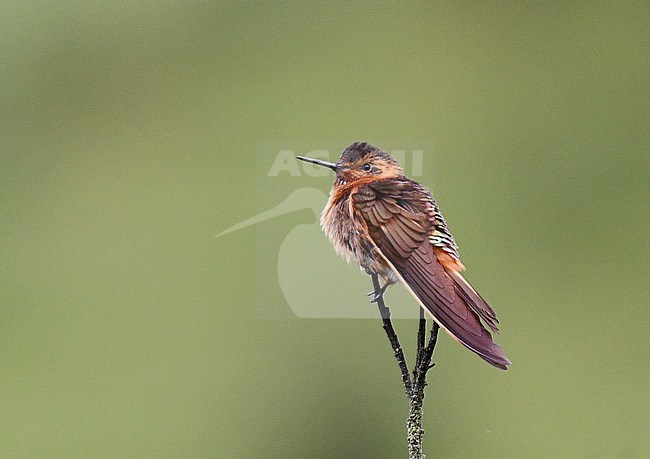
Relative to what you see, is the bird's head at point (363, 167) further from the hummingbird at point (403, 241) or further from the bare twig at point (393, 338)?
the bare twig at point (393, 338)

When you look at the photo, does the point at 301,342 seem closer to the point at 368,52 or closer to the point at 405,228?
the point at 405,228

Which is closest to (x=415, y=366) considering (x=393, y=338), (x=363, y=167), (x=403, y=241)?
(x=393, y=338)

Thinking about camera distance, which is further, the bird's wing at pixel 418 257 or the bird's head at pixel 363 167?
the bird's head at pixel 363 167

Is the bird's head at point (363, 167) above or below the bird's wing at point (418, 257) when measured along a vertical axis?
above

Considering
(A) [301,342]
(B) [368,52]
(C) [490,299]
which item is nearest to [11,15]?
(B) [368,52]

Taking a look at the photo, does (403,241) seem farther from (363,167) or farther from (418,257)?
(363,167)

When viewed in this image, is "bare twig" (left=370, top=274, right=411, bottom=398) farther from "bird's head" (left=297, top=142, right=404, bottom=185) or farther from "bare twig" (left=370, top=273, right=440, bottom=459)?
"bird's head" (left=297, top=142, right=404, bottom=185)

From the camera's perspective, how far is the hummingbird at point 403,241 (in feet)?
2.92

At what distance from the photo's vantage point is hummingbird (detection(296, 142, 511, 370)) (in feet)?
2.92

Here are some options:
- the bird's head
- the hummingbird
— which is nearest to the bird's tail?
the hummingbird

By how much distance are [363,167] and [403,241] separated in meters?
0.15

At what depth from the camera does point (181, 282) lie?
1.53 m

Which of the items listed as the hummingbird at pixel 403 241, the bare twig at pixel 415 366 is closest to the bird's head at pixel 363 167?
the hummingbird at pixel 403 241

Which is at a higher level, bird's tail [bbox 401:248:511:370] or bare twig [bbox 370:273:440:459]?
→ bird's tail [bbox 401:248:511:370]
